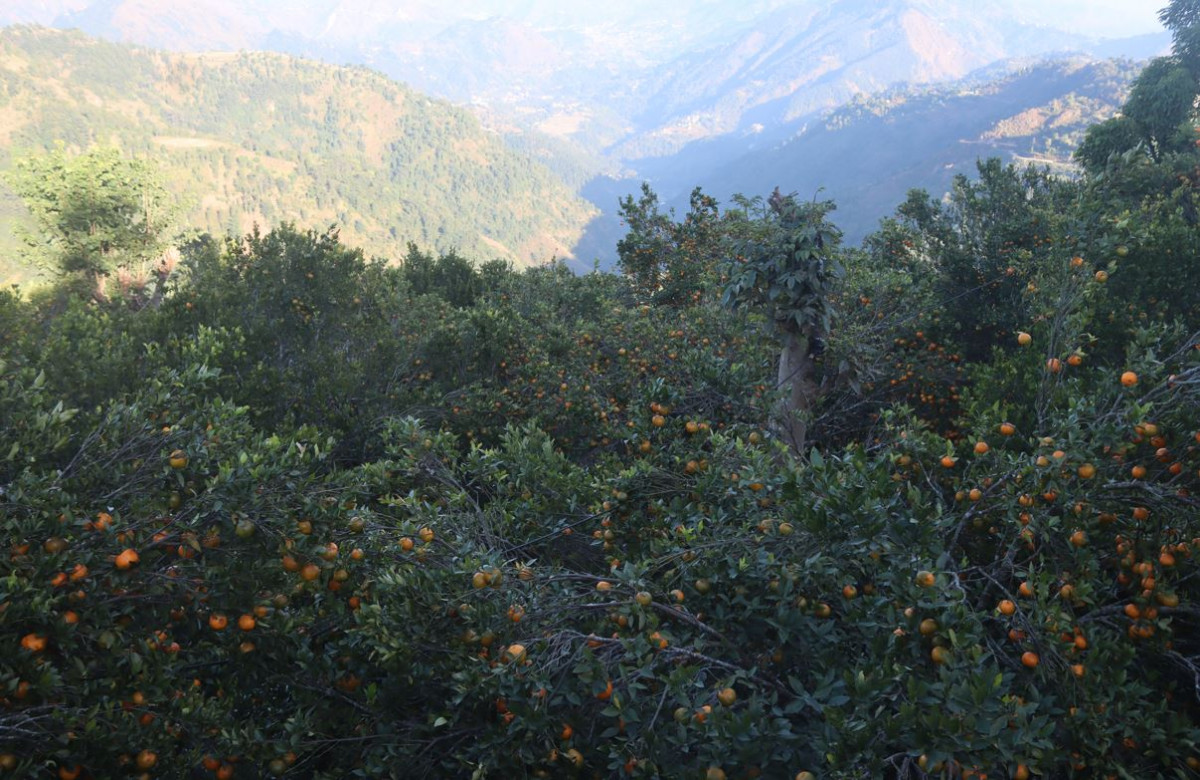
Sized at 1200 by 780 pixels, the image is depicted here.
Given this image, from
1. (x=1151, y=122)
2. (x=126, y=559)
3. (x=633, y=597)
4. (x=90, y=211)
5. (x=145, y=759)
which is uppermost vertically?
(x=90, y=211)

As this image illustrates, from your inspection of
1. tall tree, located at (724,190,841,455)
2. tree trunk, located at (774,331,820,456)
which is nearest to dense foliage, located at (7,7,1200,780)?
tall tree, located at (724,190,841,455)

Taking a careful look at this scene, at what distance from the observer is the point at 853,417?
25.8 feet

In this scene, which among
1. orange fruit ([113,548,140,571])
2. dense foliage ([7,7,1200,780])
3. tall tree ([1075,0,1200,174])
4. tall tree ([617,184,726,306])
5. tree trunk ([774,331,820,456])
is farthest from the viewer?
tall tree ([1075,0,1200,174])

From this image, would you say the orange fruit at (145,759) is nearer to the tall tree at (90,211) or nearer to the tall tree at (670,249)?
the tall tree at (670,249)

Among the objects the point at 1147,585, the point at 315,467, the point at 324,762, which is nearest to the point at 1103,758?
the point at 1147,585

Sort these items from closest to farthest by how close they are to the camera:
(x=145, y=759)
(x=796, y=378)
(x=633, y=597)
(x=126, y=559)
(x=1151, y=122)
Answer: (x=145, y=759), (x=126, y=559), (x=633, y=597), (x=796, y=378), (x=1151, y=122)

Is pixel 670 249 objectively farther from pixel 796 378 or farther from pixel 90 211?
pixel 90 211

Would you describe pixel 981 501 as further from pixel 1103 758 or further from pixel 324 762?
pixel 324 762

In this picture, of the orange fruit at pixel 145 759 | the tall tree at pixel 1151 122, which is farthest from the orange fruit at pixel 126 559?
the tall tree at pixel 1151 122

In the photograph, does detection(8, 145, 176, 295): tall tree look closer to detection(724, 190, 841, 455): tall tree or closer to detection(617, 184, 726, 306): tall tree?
detection(617, 184, 726, 306): tall tree

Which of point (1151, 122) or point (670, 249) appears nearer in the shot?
point (670, 249)

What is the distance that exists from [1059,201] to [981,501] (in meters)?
9.77

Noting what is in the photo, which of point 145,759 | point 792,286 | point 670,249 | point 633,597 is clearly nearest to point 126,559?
point 145,759

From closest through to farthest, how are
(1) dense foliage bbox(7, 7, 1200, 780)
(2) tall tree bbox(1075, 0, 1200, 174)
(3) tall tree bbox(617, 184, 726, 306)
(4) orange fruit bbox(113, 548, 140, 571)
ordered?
(1) dense foliage bbox(7, 7, 1200, 780) → (4) orange fruit bbox(113, 548, 140, 571) → (3) tall tree bbox(617, 184, 726, 306) → (2) tall tree bbox(1075, 0, 1200, 174)
